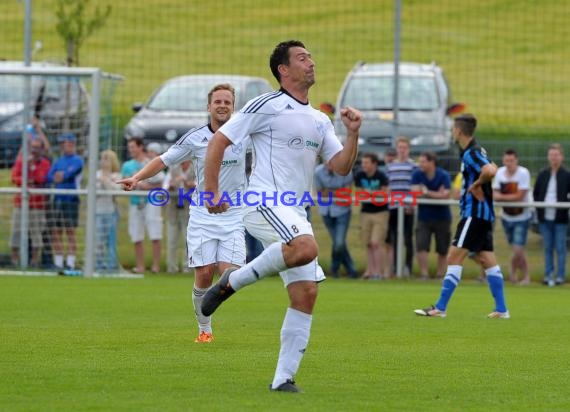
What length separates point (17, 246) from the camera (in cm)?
2075

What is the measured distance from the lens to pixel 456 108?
2164 cm

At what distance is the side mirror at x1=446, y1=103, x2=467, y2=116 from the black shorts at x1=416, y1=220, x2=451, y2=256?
2016 mm

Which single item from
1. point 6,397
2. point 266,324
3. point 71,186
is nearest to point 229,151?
point 266,324

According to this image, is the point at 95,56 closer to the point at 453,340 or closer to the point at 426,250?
the point at 426,250

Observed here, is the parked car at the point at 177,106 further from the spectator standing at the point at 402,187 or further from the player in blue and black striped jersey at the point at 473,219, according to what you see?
the player in blue and black striped jersey at the point at 473,219

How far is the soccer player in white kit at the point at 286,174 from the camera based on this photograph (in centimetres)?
807

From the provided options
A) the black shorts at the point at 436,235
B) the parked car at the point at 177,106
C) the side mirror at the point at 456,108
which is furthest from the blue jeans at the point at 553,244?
the parked car at the point at 177,106

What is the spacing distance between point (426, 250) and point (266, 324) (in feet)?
26.1

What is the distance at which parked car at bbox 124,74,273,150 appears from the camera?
22016 mm

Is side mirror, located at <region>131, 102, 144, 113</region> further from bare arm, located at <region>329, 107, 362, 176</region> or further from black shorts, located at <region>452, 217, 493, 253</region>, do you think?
bare arm, located at <region>329, 107, 362, 176</region>

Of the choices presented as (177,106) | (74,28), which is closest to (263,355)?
(177,106)

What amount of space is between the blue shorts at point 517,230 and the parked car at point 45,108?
7022 millimetres

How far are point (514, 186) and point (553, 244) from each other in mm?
1111

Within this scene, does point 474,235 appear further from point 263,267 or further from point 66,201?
point 66,201
